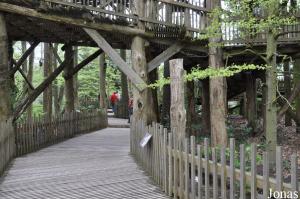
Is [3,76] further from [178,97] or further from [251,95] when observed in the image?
[251,95]

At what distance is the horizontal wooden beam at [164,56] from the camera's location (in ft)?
41.5

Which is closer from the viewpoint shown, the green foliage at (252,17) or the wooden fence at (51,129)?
the green foliage at (252,17)

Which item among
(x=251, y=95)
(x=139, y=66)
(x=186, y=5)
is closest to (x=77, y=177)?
(x=139, y=66)

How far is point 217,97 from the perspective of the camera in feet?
40.7

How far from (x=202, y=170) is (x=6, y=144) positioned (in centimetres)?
586

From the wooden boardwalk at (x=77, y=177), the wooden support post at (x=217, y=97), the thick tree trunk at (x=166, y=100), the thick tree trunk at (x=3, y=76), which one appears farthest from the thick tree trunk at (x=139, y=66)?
the thick tree trunk at (x=166, y=100)

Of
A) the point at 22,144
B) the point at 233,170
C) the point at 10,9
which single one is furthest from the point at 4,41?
the point at 233,170

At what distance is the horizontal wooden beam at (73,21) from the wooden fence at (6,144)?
296 cm

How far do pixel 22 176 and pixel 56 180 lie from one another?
95cm

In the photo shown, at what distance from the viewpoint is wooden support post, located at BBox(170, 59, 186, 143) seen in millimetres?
7688

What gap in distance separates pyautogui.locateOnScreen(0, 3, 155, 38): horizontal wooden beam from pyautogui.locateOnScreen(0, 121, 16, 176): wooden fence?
117 inches

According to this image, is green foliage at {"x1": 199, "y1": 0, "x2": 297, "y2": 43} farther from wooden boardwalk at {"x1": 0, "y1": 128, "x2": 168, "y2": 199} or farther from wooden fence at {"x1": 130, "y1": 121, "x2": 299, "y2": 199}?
wooden boardwalk at {"x1": 0, "y1": 128, "x2": 168, "y2": 199}

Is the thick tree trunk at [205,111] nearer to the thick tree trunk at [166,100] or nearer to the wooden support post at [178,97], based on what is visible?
the thick tree trunk at [166,100]

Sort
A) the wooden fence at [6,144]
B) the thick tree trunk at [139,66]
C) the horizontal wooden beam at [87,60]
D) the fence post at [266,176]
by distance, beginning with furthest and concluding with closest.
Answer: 1. the horizontal wooden beam at [87,60]
2. the thick tree trunk at [139,66]
3. the wooden fence at [6,144]
4. the fence post at [266,176]
